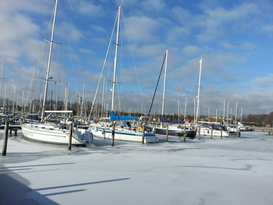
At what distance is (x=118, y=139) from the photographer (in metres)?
23.6

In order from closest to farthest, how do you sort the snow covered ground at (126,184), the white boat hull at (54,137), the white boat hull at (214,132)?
the snow covered ground at (126,184) → the white boat hull at (54,137) → the white boat hull at (214,132)

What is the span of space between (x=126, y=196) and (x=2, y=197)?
344 centimetres

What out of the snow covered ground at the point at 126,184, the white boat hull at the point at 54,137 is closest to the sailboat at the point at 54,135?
the white boat hull at the point at 54,137

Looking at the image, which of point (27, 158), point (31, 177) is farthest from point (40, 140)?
point (31, 177)

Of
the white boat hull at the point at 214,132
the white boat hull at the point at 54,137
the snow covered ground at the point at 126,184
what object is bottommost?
the white boat hull at the point at 214,132

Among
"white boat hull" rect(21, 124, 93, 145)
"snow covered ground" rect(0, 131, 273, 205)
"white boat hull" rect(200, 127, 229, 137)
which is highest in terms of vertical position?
"white boat hull" rect(21, 124, 93, 145)

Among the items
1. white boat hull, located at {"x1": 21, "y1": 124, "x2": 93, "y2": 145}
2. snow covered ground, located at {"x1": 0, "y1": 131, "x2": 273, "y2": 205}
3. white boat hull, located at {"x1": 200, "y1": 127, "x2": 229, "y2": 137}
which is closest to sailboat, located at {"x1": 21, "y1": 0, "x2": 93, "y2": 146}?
white boat hull, located at {"x1": 21, "y1": 124, "x2": 93, "y2": 145}

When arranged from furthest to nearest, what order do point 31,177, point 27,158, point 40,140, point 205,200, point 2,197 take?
point 40,140 → point 27,158 → point 31,177 → point 205,200 → point 2,197

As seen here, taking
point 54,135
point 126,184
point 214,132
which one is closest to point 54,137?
point 54,135

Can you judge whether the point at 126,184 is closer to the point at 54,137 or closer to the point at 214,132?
the point at 54,137

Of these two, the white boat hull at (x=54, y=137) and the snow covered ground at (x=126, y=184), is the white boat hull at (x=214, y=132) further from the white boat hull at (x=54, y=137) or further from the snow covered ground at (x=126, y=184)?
the snow covered ground at (x=126, y=184)

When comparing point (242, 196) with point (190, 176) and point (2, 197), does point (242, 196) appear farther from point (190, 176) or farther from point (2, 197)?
point (2, 197)


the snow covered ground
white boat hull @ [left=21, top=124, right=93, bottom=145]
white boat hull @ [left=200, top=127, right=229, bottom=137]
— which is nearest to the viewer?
the snow covered ground

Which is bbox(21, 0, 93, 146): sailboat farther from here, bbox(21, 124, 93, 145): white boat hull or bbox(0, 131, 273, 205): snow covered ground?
bbox(0, 131, 273, 205): snow covered ground
